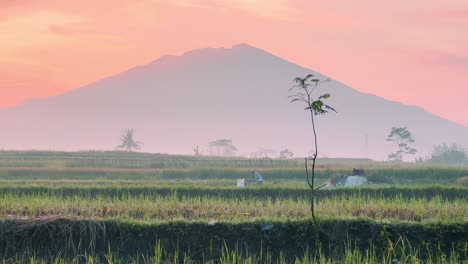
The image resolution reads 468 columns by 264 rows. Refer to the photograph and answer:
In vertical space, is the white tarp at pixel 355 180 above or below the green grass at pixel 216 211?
above

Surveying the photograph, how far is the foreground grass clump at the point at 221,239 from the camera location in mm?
12805

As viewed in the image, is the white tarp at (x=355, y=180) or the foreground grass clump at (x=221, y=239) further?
the white tarp at (x=355, y=180)

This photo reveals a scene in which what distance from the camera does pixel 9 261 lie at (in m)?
11.7

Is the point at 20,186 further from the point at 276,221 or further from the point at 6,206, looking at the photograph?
the point at 276,221

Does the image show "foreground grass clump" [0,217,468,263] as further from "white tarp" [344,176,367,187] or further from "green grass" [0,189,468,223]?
"white tarp" [344,176,367,187]

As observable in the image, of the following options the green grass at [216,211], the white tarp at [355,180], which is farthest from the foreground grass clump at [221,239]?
→ the white tarp at [355,180]

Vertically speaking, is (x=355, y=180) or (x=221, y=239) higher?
(x=355, y=180)

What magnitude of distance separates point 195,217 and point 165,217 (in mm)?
702

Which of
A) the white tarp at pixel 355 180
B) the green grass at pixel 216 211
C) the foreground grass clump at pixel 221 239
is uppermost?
the white tarp at pixel 355 180

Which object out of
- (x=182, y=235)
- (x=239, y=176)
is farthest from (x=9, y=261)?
(x=239, y=176)

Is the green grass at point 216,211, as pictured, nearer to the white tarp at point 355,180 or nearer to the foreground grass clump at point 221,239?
the foreground grass clump at point 221,239

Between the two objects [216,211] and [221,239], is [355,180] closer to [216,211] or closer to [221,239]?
[216,211]

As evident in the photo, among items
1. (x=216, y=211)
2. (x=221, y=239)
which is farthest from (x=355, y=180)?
(x=221, y=239)

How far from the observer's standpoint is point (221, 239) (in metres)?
13.0
